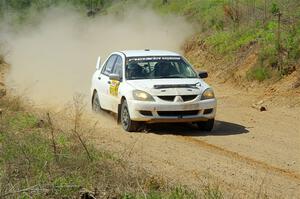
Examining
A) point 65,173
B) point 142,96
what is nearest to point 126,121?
point 142,96

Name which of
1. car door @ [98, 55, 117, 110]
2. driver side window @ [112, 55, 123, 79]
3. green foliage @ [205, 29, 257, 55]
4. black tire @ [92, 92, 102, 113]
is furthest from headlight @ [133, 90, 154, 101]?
green foliage @ [205, 29, 257, 55]

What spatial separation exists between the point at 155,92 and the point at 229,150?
2.10 m

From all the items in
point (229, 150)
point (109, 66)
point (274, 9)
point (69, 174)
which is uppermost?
point (274, 9)

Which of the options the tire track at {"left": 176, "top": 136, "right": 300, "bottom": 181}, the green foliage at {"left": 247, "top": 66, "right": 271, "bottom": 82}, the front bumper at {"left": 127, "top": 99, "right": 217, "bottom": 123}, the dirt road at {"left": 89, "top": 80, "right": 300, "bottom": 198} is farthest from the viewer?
the green foliage at {"left": 247, "top": 66, "right": 271, "bottom": 82}

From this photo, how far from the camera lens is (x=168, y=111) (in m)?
12.2

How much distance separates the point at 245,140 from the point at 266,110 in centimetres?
404

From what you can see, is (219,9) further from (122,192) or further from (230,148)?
(122,192)

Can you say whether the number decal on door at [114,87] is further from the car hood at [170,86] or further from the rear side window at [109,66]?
the rear side window at [109,66]

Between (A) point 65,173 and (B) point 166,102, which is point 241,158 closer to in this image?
(B) point 166,102

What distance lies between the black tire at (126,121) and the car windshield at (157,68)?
661 millimetres

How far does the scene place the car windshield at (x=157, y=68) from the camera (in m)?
13.3

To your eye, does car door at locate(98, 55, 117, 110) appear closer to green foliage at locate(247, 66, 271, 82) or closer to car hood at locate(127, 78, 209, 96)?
car hood at locate(127, 78, 209, 96)

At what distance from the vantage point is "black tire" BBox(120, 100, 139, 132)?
12.5 m

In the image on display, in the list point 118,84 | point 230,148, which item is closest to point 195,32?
point 118,84
